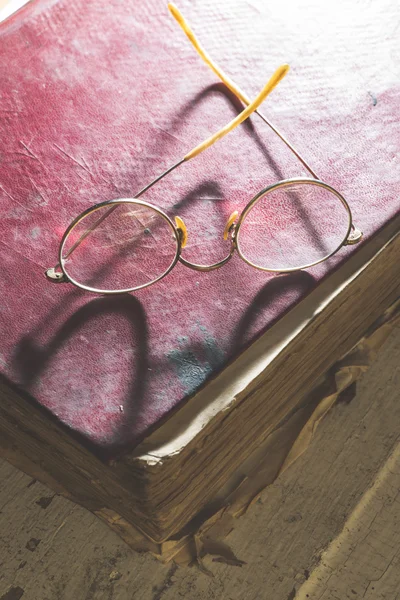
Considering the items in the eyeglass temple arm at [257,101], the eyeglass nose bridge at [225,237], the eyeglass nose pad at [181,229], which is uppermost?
the eyeglass temple arm at [257,101]

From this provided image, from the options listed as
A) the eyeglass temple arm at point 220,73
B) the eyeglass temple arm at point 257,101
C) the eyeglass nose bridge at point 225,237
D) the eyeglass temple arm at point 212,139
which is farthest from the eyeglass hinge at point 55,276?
the eyeglass temple arm at point 220,73

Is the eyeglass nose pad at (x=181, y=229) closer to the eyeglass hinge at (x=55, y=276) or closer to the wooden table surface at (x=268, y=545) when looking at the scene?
the eyeglass hinge at (x=55, y=276)

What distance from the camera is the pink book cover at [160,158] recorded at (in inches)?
37.5

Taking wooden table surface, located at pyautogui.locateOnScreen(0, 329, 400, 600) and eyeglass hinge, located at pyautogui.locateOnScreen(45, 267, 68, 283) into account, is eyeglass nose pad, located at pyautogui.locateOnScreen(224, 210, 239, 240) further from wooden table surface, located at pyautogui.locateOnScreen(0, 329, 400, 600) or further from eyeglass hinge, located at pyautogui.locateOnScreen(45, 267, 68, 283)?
wooden table surface, located at pyautogui.locateOnScreen(0, 329, 400, 600)

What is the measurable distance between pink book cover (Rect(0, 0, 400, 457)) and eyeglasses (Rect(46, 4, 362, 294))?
0.02 meters

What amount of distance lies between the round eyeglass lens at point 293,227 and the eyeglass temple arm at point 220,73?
61 mm

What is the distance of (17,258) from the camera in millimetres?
1035

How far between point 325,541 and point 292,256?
53 cm

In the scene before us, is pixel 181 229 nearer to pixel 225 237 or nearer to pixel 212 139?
pixel 225 237

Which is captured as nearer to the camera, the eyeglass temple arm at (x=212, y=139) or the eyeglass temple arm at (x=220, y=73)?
the eyeglass temple arm at (x=212, y=139)

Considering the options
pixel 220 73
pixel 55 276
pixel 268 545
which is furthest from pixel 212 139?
pixel 268 545

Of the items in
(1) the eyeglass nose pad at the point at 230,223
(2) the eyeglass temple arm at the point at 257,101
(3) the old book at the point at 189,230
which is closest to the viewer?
(3) the old book at the point at 189,230

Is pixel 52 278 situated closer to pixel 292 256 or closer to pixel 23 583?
pixel 292 256

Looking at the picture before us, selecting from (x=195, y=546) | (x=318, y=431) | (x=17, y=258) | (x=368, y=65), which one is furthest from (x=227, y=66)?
(x=195, y=546)
